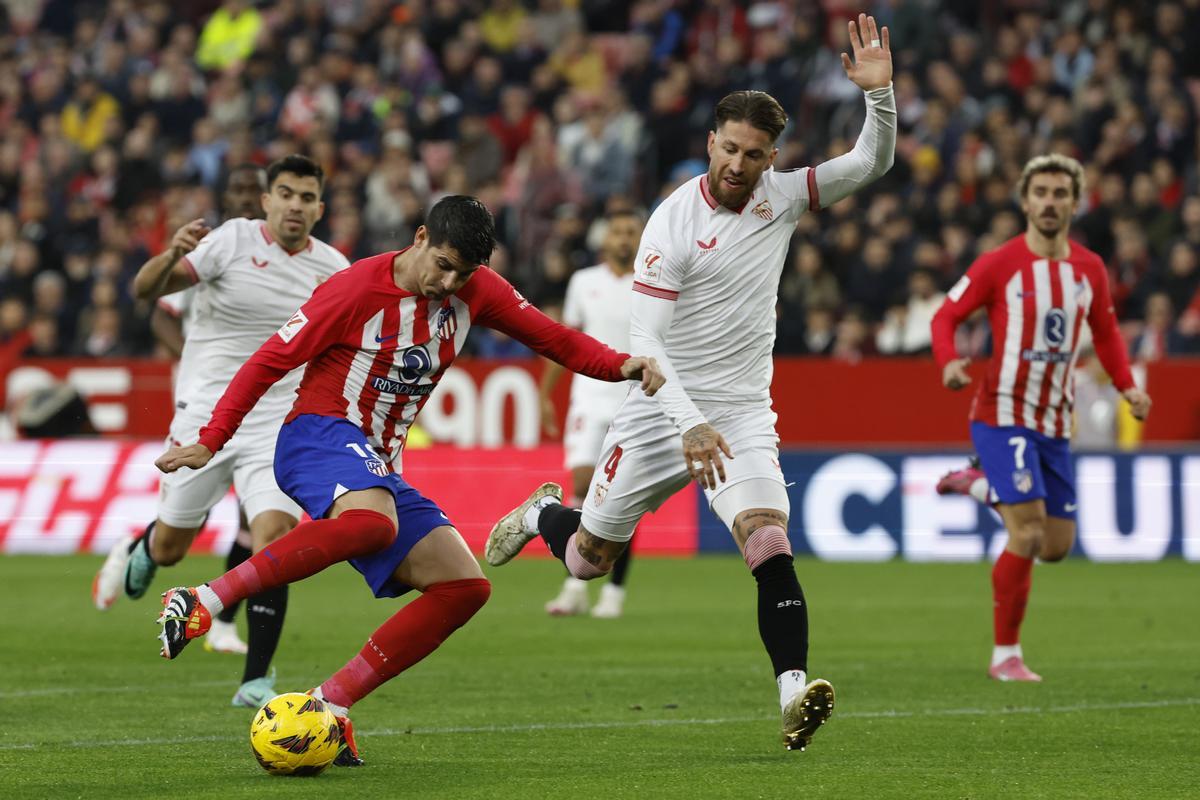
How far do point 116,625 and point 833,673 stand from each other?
15.5 feet

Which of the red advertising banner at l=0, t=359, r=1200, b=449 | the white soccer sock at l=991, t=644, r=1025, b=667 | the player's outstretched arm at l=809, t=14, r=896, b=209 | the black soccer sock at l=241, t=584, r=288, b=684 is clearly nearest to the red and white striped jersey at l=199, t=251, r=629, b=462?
the player's outstretched arm at l=809, t=14, r=896, b=209

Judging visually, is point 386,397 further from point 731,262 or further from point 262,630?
point 262,630

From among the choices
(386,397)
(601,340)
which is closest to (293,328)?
(386,397)

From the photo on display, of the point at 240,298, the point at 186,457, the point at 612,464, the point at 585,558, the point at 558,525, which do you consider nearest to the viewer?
the point at 186,457

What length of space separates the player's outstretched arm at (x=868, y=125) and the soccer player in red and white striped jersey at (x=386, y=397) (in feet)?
3.82

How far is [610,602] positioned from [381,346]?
6137 mm

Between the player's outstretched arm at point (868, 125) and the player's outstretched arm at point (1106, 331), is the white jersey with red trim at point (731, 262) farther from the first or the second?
the player's outstretched arm at point (1106, 331)

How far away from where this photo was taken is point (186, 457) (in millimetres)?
6801

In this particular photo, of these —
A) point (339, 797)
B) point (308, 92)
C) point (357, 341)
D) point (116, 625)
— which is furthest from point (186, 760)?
point (308, 92)

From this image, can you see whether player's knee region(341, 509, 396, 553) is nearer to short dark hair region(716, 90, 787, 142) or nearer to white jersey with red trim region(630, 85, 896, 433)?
white jersey with red trim region(630, 85, 896, 433)

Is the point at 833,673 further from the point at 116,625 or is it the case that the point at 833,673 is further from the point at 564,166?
the point at 564,166

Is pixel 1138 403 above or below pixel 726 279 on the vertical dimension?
below

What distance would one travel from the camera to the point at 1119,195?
19812mm

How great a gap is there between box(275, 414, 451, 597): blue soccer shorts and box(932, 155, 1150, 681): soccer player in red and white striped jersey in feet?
11.9
